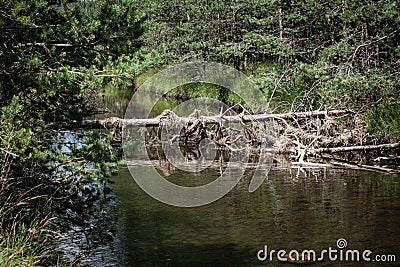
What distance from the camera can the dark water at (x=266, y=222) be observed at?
647 cm

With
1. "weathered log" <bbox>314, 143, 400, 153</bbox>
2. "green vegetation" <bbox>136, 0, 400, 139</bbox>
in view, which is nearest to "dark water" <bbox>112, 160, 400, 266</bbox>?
"weathered log" <bbox>314, 143, 400, 153</bbox>

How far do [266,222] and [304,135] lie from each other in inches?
189

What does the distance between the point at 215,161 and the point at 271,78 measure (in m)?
2.59

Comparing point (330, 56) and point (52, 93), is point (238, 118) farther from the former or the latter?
point (52, 93)

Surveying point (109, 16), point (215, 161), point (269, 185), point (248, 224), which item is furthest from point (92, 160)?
point (215, 161)

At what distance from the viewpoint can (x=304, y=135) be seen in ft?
39.5

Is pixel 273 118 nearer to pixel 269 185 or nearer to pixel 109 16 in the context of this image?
pixel 269 185

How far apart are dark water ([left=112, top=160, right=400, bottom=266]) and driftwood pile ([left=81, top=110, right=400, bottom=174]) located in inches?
52.0

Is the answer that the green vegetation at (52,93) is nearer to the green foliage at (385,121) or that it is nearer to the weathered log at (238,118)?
the weathered log at (238,118)

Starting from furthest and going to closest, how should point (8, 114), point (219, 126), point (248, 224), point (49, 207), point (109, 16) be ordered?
point (219, 126)
point (248, 224)
point (109, 16)
point (49, 207)
point (8, 114)

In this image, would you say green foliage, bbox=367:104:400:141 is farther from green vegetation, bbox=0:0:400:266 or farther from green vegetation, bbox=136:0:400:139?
green vegetation, bbox=0:0:400:266

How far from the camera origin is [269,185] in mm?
9789

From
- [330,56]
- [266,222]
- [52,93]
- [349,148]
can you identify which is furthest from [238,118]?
[52,93]

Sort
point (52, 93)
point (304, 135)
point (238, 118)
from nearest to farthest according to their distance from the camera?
1. point (52, 93)
2. point (304, 135)
3. point (238, 118)
